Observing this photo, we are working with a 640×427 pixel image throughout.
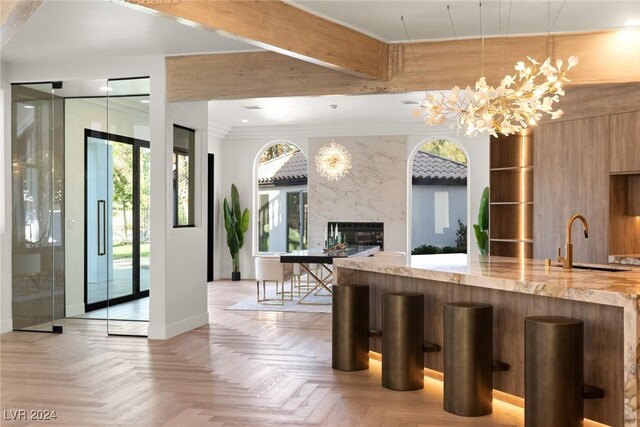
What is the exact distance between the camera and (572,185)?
7184 mm

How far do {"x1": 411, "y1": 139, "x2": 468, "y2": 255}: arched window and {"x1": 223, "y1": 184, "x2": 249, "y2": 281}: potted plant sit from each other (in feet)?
10.9

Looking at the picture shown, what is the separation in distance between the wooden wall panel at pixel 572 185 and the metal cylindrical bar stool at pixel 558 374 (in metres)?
3.44

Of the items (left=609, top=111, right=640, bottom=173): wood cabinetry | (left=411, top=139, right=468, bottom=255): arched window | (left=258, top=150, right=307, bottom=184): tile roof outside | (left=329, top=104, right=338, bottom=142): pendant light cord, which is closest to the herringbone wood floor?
(left=609, top=111, right=640, bottom=173): wood cabinetry

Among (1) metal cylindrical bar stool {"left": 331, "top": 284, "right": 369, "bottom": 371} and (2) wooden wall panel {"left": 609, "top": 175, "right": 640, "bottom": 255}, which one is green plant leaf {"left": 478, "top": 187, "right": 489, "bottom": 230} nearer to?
(2) wooden wall panel {"left": 609, "top": 175, "right": 640, "bottom": 255}

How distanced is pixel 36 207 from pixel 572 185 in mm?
6013

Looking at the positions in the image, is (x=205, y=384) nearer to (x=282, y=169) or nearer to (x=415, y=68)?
(x=415, y=68)

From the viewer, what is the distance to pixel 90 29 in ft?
19.9

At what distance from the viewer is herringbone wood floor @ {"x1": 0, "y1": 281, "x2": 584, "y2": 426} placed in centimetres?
426

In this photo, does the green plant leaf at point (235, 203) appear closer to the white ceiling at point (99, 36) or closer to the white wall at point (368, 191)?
the white wall at point (368, 191)

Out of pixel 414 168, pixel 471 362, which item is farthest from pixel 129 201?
pixel 414 168

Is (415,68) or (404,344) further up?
(415,68)

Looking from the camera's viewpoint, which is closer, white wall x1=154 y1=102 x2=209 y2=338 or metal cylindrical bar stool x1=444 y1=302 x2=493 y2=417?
metal cylindrical bar stool x1=444 y1=302 x2=493 y2=417

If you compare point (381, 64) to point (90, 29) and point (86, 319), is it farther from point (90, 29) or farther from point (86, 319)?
point (86, 319)

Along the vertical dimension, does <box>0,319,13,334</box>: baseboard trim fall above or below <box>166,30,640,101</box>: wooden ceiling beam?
below
